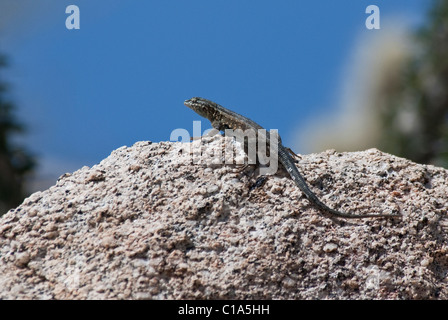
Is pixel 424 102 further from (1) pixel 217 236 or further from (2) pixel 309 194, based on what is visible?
(1) pixel 217 236

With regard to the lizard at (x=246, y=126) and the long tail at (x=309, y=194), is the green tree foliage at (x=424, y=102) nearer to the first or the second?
the lizard at (x=246, y=126)

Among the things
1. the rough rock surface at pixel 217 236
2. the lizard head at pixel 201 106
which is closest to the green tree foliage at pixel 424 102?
the lizard head at pixel 201 106

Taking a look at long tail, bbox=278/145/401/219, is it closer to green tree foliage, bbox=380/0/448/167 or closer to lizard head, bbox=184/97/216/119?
lizard head, bbox=184/97/216/119

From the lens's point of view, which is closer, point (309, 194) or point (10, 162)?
point (309, 194)

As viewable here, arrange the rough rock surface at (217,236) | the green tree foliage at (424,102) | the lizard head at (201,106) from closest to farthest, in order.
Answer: the rough rock surface at (217,236) → the lizard head at (201,106) → the green tree foliage at (424,102)

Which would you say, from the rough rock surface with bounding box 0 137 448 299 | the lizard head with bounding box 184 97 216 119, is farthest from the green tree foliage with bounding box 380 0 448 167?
A: the rough rock surface with bounding box 0 137 448 299

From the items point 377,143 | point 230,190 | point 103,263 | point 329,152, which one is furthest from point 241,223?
point 377,143

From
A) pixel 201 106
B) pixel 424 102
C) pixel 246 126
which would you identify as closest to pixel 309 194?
pixel 246 126
